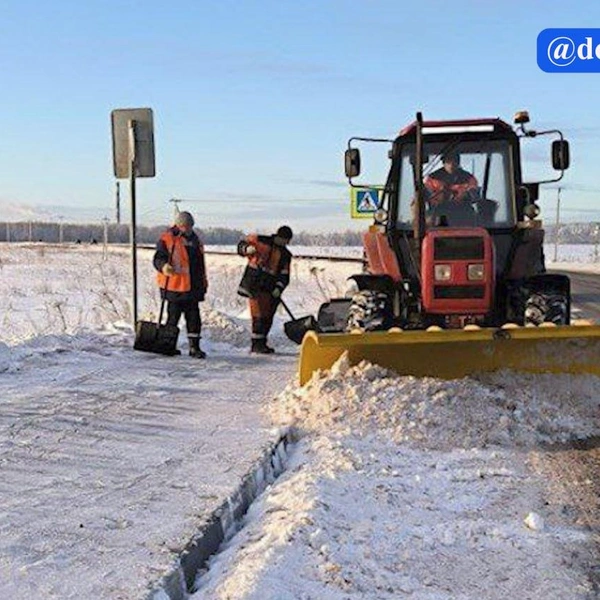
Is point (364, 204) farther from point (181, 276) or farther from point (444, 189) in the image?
point (444, 189)

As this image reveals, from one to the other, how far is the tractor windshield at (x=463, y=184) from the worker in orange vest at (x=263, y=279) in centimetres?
251

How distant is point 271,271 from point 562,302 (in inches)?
158

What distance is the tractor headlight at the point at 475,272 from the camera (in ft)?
21.4

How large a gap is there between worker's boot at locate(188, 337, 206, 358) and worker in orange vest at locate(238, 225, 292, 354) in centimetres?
76

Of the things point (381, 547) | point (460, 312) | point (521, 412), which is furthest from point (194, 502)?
point (460, 312)

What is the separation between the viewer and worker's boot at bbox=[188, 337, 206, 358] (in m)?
9.07

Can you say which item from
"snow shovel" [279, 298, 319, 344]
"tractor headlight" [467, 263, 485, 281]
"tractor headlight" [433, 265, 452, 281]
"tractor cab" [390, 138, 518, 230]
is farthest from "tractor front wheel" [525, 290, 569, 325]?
"snow shovel" [279, 298, 319, 344]

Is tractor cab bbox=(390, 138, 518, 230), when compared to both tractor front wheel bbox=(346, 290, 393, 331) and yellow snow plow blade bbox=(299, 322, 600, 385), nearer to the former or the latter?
tractor front wheel bbox=(346, 290, 393, 331)

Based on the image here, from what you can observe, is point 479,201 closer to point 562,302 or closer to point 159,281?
point 562,302

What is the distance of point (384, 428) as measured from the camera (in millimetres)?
5152

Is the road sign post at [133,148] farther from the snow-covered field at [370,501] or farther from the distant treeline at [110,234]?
the distant treeline at [110,234]

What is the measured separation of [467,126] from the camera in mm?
7496

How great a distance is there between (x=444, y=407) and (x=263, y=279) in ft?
15.3

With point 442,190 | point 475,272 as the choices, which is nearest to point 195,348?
point 442,190
